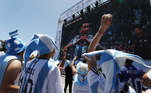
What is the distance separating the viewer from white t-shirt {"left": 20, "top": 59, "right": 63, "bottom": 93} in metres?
1.48

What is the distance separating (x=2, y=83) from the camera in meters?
1.54

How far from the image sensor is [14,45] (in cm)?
200

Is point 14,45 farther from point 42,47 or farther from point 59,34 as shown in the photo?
point 59,34

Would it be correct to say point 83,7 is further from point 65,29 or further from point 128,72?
point 128,72

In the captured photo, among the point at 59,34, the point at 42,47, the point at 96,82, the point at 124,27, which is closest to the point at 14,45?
the point at 42,47

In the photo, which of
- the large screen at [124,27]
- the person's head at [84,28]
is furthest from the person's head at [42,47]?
the person's head at [84,28]

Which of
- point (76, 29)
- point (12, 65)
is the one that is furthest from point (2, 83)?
point (76, 29)

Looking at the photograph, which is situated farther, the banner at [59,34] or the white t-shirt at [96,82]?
the banner at [59,34]

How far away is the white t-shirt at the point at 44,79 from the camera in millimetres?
1481

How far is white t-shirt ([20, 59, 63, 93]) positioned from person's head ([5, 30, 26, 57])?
0.57 meters

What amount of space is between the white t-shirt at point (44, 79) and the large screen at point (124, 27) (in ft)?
39.9

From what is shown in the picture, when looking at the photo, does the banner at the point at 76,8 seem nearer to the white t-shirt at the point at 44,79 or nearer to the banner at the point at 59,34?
the banner at the point at 59,34

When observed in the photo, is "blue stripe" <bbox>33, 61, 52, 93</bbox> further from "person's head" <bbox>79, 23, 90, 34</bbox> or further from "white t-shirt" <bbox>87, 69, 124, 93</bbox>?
"person's head" <bbox>79, 23, 90, 34</bbox>

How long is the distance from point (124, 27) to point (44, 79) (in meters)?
13.6
